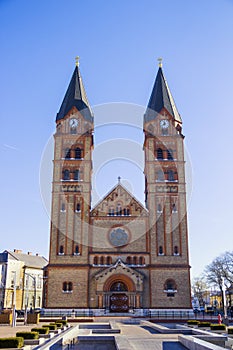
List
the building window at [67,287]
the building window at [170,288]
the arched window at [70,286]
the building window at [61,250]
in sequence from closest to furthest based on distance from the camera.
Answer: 1. the building window at [67,287]
2. the arched window at [70,286]
3. the building window at [170,288]
4. the building window at [61,250]

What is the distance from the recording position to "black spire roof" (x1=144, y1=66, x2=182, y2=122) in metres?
51.1

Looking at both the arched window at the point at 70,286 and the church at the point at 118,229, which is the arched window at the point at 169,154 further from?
the arched window at the point at 70,286

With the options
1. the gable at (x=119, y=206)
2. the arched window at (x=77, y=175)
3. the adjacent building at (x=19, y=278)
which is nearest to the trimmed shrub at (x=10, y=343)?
the gable at (x=119, y=206)

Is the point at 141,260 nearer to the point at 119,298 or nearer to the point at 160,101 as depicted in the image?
the point at 119,298

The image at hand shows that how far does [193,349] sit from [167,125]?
123ft

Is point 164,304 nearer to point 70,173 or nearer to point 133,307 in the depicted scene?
point 133,307

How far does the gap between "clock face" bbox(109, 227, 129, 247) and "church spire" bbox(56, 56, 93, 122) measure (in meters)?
15.3

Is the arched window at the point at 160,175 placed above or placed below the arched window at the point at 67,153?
below

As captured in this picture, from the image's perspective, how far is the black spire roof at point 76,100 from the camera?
1993 inches

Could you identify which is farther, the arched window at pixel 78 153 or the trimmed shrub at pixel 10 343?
the arched window at pixel 78 153

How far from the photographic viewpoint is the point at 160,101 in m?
51.4

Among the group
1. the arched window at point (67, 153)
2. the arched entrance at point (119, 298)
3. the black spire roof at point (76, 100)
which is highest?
the black spire roof at point (76, 100)

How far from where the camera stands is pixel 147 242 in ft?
149

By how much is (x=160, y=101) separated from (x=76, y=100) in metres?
11.2
